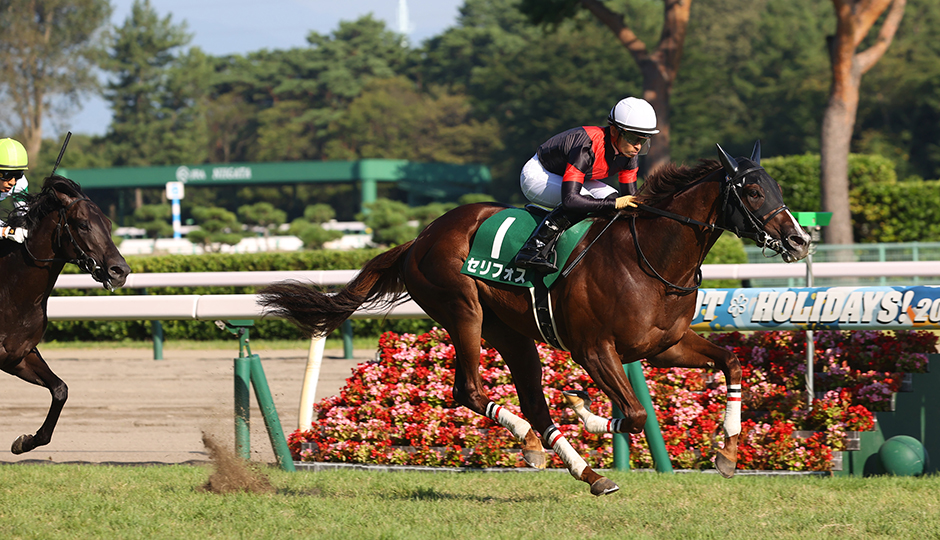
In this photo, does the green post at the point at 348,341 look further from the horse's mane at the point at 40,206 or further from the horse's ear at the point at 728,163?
the horse's ear at the point at 728,163

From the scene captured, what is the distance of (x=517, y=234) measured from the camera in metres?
4.60

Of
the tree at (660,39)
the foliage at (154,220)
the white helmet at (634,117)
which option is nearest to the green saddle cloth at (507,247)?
the white helmet at (634,117)

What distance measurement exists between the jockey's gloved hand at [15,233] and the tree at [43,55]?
52140 mm

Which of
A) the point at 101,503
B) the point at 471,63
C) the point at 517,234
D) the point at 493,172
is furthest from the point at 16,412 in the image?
the point at 471,63

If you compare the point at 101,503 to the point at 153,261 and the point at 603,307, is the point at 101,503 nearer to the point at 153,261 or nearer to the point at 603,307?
the point at 603,307

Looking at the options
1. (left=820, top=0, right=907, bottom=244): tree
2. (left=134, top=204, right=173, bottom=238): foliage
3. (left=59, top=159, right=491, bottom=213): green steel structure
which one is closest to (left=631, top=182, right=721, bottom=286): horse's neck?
(left=820, top=0, right=907, bottom=244): tree

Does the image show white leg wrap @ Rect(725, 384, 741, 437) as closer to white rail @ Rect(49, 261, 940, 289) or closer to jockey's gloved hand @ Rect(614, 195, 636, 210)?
jockey's gloved hand @ Rect(614, 195, 636, 210)

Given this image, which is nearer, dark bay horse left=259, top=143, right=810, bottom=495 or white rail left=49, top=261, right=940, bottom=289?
dark bay horse left=259, top=143, right=810, bottom=495

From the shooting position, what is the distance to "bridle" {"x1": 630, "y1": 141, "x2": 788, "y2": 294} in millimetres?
4098

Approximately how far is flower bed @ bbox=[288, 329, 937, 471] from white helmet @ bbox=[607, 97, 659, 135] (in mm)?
1839

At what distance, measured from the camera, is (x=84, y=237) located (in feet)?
16.1

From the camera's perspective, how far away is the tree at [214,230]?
1192 inches

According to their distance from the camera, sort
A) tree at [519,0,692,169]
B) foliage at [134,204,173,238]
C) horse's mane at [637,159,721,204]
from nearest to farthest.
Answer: horse's mane at [637,159,721,204]
tree at [519,0,692,169]
foliage at [134,204,173,238]

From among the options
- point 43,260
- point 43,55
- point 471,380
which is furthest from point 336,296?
point 43,55
